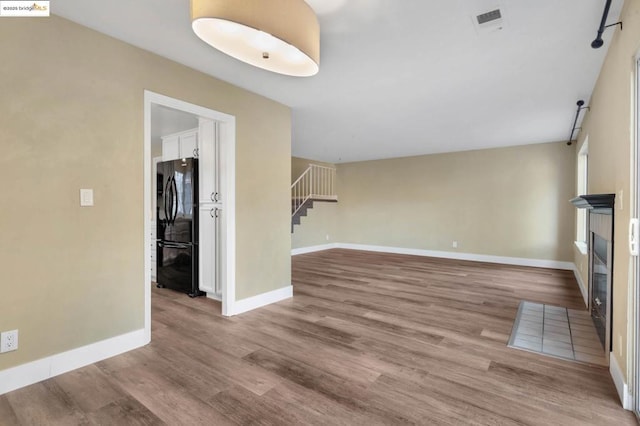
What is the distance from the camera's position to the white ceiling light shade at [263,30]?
1392 millimetres

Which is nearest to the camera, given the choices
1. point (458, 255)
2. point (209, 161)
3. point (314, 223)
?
point (209, 161)

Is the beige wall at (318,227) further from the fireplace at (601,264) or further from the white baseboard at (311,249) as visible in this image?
the fireplace at (601,264)

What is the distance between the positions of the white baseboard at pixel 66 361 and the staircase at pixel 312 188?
14.7ft

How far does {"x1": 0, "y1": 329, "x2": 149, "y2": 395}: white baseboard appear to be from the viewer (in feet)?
6.52

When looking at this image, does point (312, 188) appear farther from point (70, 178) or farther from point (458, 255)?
point (70, 178)

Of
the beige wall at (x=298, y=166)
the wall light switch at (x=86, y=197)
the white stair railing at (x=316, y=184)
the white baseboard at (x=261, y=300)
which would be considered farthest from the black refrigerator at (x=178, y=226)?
the beige wall at (x=298, y=166)

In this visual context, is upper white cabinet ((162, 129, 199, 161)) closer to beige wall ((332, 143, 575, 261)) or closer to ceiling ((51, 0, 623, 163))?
ceiling ((51, 0, 623, 163))

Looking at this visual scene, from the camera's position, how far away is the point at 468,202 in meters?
7.03

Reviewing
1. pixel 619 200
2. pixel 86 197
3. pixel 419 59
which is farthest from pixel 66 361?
pixel 619 200

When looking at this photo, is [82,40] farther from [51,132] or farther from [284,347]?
[284,347]

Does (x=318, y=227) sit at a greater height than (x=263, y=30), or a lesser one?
lesser

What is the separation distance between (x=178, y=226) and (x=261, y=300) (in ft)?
5.17

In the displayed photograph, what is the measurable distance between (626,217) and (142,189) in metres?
3.46

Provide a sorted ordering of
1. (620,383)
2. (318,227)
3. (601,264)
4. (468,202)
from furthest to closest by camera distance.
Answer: (318,227), (468,202), (601,264), (620,383)
